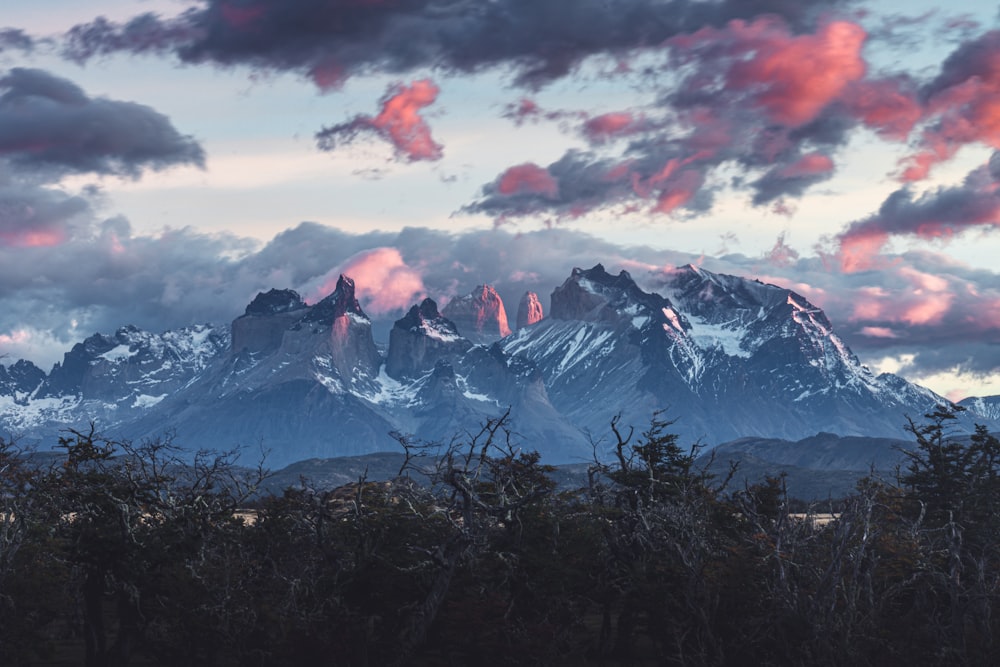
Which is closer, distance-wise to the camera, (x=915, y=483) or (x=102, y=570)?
(x=102, y=570)

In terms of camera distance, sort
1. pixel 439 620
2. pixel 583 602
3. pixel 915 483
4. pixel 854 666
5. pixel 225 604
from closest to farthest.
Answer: pixel 854 666 → pixel 225 604 → pixel 439 620 → pixel 583 602 → pixel 915 483

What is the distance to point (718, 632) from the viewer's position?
7300cm

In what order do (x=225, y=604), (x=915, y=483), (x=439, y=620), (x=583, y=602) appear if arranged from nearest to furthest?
1. (x=225, y=604)
2. (x=439, y=620)
3. (x=583, y=602)
4. (x=915, y=483)

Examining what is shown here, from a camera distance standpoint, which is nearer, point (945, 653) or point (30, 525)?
point (945, 653)

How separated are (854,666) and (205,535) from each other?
1608 inches

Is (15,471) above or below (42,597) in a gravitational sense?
above

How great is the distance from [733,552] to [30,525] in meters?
45.9

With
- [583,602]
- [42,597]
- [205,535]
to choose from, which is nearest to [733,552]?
[583,602]

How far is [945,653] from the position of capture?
61.3m

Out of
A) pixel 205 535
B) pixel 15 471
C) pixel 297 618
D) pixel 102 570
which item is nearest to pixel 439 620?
pixel 297 618

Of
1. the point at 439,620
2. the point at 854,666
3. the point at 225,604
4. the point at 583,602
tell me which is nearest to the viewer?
the point at 854,666

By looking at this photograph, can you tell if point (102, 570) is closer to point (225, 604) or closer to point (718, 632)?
point (225, 604)

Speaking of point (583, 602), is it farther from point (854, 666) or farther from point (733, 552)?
point (854, 666)

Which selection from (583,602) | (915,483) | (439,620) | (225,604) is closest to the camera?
(225,604)
